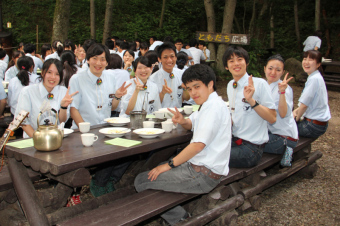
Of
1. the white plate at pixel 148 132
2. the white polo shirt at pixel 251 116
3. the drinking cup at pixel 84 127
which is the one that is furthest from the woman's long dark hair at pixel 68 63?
the white polo shirt at pixel 251 116

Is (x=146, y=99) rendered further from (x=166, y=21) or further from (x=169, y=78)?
(x=166, y=21)

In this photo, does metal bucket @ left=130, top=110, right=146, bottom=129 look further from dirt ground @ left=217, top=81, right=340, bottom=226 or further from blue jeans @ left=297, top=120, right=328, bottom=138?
blue jeans @ left=297, top=120, right=328, bottom=138

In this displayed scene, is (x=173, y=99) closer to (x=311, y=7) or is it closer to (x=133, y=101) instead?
(x=133, y=101)

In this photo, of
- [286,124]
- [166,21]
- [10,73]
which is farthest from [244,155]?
[166,21]

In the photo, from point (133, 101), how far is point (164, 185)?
54.8 inches

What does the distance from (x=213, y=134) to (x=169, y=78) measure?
7.92ft

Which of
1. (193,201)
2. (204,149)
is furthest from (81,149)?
(193,201)

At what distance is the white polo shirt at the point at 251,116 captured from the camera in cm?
330

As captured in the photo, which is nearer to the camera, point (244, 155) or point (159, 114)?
point (244, 155)

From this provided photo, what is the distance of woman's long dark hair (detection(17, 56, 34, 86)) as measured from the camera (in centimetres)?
505

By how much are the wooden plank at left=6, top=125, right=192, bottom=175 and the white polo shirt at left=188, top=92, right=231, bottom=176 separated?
0.38 meters

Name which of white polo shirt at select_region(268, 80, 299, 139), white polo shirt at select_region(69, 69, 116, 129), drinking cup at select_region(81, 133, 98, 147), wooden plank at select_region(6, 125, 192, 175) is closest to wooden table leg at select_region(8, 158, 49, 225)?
wooden plank at select_region(6, 125, 192, 175)

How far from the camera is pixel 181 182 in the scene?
2740mm

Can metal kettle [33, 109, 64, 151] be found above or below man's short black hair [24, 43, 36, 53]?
below
